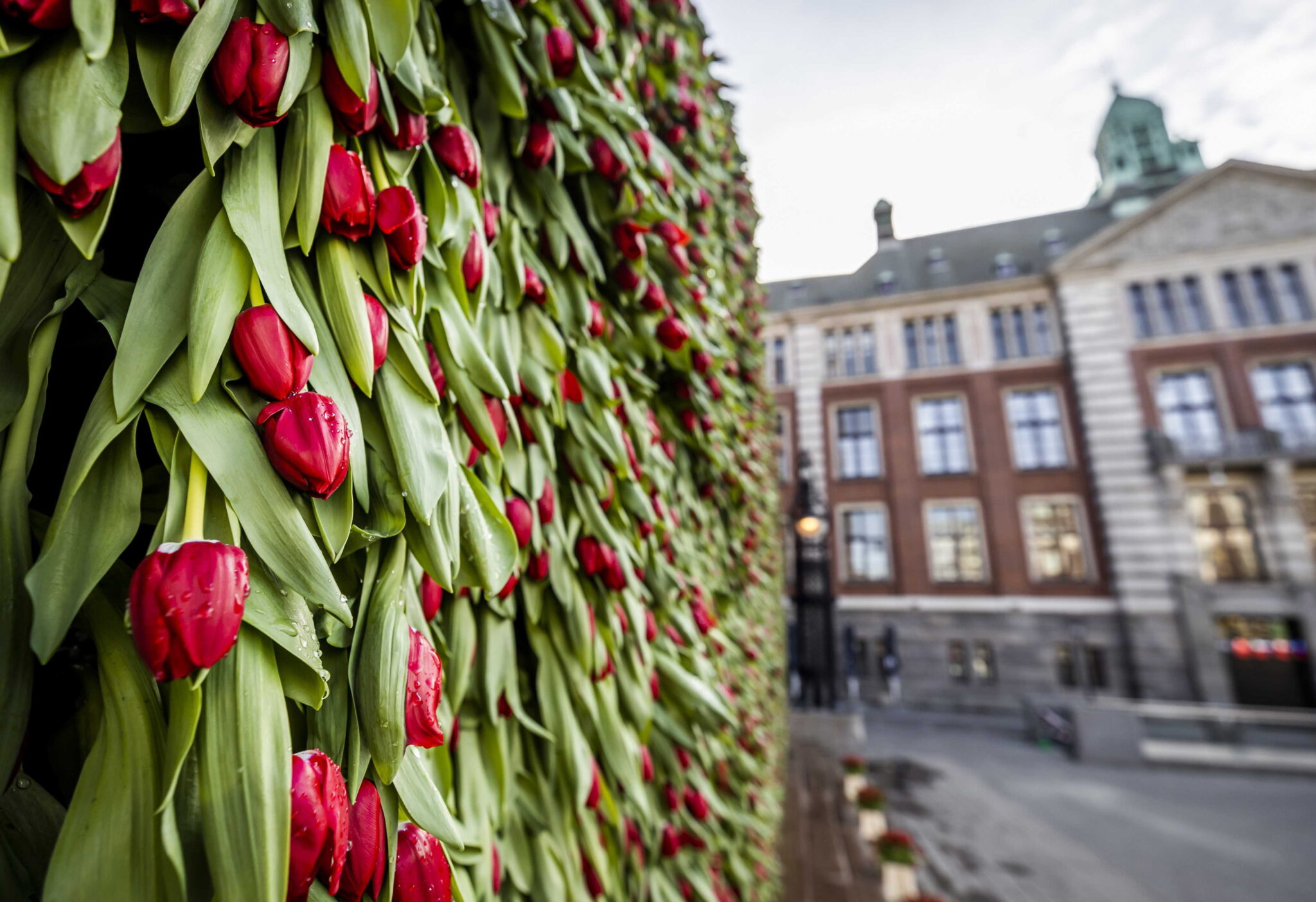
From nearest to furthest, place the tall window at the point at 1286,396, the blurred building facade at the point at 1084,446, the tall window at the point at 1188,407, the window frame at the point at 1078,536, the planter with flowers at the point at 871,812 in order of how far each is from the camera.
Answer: the planter with flowers at the point at 871,812 < the blurred building facade at the point at 1084,446 < the tall window at the point at 1286,396 < the tall window at the point at 1188,407 < the window frame at the point at 1078,536

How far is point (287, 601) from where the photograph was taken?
28 cm

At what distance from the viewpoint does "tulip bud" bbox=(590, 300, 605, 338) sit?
0.79m

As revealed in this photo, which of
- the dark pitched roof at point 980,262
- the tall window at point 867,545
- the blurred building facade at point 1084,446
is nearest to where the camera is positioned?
the blurred building facade at point 1084,446

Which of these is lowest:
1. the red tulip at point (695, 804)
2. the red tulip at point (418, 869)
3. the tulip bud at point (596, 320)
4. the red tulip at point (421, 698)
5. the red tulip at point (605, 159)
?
the red tulip at point (695, 804)

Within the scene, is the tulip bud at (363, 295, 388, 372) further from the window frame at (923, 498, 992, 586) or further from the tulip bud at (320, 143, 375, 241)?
the window frame at (923, 498, 992, 586)

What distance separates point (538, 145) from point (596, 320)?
218mm

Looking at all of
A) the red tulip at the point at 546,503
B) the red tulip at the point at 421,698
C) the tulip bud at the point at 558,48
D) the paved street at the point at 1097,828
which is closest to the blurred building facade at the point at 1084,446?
the paved street at the point at 1097,828

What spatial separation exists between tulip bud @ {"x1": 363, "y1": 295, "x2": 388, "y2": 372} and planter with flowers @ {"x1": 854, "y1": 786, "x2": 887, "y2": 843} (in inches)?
172

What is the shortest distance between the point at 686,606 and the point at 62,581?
926mm

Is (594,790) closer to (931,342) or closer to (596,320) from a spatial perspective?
(596,320)

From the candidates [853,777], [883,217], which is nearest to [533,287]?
[883,217]

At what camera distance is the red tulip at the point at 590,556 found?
72cm

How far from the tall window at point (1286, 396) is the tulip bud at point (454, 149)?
15.3 m

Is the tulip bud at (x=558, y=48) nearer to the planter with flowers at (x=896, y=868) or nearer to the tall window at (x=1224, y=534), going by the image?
the planter with flowers at (x=896, y=868)
